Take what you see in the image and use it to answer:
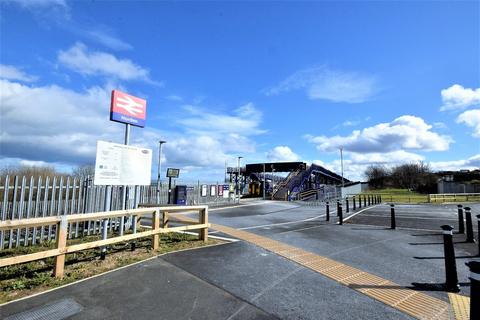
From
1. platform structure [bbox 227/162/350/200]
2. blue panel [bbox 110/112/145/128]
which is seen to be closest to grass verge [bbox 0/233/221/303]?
blue panel [bbox 110/112/145/128]

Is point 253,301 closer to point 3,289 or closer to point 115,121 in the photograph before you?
point 3,289

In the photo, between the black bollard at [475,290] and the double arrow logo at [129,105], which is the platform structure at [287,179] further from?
the black bollard at [475,290]

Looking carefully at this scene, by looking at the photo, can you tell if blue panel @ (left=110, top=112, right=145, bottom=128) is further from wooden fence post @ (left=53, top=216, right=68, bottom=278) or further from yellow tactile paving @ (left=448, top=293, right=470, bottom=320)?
yellow tactile paving @ (left=448, top=293, right=470, bottom=320)

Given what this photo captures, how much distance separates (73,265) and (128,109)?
16.3ft

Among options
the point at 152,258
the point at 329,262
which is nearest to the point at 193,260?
the point at 152,258

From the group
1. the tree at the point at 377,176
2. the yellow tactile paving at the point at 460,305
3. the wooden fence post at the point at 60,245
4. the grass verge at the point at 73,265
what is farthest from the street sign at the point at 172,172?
the tree at the point at 377,176

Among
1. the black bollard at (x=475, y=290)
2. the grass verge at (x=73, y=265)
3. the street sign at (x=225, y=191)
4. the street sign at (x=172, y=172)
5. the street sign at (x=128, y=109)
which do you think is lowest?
the grass verge at (x=73, y=265)

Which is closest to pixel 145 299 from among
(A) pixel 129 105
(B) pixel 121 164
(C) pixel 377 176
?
(B) pixel 121 164

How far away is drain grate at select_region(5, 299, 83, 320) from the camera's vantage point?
12.9 ft

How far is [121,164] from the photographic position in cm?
812

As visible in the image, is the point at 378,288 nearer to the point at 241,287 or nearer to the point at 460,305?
the point at 460,305

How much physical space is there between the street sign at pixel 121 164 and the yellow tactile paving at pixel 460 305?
23.9 feet

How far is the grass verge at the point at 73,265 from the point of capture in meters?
4.87

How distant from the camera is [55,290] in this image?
4.76 m
